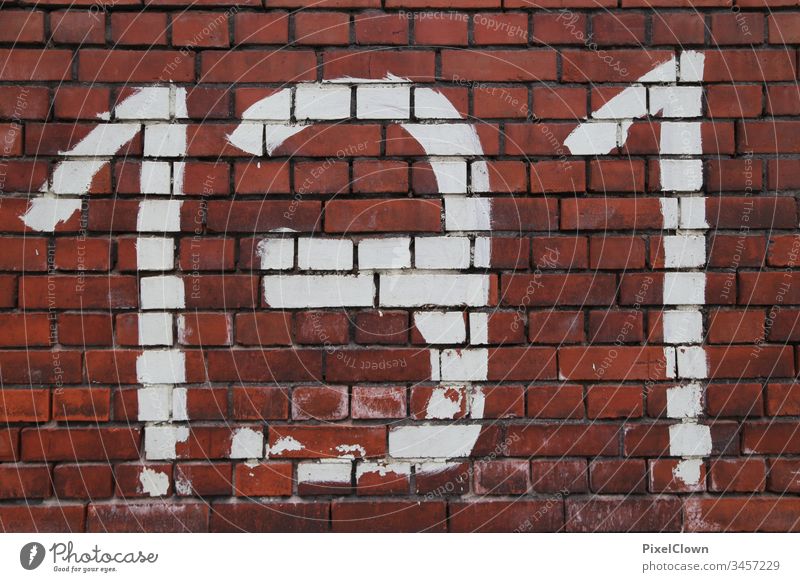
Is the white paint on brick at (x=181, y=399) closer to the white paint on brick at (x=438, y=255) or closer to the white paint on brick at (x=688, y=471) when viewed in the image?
the white paint on brick at (x=438, y=255)

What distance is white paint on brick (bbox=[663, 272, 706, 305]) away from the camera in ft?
5.66

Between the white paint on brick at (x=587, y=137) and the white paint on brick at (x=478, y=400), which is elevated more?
the white paint on brick at (x=587, y=137)

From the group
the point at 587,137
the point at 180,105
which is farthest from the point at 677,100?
the point at 180,105

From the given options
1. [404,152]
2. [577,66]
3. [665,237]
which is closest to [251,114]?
[404,152]

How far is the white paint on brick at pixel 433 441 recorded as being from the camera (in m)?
1.72

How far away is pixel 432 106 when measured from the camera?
5.65ft

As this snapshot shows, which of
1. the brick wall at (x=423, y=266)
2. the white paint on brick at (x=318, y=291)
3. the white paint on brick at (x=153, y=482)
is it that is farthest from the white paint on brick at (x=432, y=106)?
the white paint on brick at (x=153, y=482)

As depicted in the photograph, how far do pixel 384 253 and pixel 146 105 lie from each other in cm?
64

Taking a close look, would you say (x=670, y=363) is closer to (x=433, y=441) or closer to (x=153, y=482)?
(x=433, y=441)

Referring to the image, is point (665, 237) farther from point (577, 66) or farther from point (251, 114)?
point (251, 114)

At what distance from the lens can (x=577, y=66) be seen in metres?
1.72

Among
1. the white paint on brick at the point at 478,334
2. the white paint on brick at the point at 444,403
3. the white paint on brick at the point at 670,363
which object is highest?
the white paint on brick at the point at 478,334
